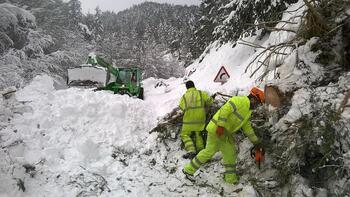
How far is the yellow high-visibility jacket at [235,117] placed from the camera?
19.1ft

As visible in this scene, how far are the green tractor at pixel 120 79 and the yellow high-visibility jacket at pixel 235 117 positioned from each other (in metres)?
6.77

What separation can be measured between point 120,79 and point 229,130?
8.76 meters

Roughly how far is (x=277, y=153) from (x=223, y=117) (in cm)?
102

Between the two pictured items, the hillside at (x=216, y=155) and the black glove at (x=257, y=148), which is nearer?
the hillside at (x=216, y=155)

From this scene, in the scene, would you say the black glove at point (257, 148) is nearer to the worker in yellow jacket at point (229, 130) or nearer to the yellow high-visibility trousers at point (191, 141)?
the worker in yellow jacket at point (229, 130)

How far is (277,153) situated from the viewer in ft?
18.4

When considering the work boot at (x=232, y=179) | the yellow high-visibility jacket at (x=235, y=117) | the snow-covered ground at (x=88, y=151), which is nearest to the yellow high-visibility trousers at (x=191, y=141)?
the snow-covered ground at (x=88, y=151)

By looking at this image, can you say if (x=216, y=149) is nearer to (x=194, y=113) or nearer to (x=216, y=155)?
(x=216, y=155)

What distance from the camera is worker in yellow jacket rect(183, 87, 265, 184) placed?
5812 mm

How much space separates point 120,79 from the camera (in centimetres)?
1408

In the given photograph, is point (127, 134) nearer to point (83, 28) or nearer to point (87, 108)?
point (87, 108)

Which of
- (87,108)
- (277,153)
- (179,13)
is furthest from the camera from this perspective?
(179,13)

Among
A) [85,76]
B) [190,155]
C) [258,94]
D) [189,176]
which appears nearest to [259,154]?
[258,94]

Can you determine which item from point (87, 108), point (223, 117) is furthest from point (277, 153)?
point (87, 108)
